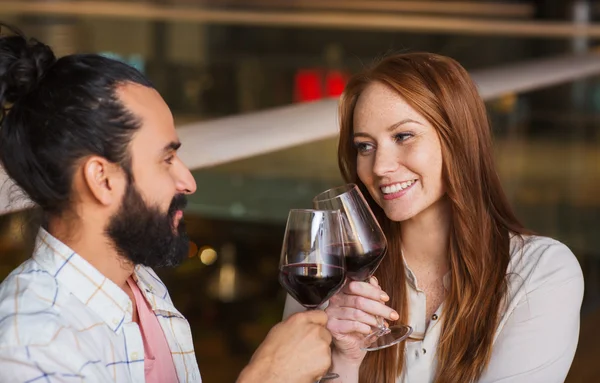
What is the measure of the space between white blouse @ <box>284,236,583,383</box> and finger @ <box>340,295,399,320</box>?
0.26 m

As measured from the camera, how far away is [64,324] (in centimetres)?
134

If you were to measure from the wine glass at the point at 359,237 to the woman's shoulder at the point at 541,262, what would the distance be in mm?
309

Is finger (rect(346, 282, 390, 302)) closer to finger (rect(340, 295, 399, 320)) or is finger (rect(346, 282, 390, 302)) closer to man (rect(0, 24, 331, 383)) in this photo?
finger (rect(340, 295, 399, 320))

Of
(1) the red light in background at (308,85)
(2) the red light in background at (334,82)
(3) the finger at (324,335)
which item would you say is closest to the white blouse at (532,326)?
(3) the finger at (324,335)

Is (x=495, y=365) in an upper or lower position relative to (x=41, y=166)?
lower

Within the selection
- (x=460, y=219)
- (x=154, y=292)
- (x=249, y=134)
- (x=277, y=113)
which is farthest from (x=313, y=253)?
(x=277, y=113)

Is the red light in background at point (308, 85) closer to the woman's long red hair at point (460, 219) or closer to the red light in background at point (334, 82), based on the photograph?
the red light in background at point (334, 82)

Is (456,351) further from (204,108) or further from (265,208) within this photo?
(204,108)

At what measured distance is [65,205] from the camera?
142 cm

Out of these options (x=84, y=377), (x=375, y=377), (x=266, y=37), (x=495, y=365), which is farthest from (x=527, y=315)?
(x=266, y=37)

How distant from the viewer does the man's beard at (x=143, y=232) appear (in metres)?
1.43

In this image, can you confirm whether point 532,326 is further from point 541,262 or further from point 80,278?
point 80,278

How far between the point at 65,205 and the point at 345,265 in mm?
456

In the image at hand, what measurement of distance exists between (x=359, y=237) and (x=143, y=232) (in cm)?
37
